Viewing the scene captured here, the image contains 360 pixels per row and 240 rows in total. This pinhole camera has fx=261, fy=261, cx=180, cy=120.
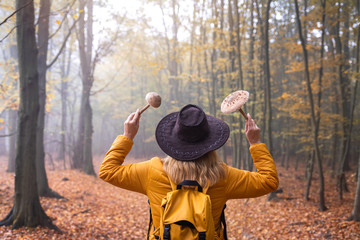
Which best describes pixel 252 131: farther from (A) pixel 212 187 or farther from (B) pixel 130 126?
(B) pixel 130 126

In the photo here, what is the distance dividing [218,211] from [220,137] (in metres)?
0.56

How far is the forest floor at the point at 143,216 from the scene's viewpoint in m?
6.23

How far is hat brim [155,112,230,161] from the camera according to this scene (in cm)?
186

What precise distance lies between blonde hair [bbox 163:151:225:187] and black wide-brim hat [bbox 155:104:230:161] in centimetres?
6

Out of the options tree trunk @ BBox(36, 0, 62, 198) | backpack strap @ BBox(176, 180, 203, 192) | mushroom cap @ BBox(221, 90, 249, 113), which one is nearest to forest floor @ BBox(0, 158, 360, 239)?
tree trunk @ BBox(36, 0, 62, 198)

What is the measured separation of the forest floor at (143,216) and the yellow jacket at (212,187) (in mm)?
4286

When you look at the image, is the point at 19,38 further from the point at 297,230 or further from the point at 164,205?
the point at 297,230

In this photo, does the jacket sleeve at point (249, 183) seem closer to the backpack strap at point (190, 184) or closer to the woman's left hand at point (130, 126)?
the backpack strap at point (190, 184)

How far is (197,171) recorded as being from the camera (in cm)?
187

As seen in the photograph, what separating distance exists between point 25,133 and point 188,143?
15.7ft

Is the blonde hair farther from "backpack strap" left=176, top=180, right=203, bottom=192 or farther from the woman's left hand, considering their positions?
the woman's left hand

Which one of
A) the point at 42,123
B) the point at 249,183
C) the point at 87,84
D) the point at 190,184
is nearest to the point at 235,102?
the point at 249,183

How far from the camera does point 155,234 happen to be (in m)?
1.95

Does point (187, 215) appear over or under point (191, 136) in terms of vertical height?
A: under
